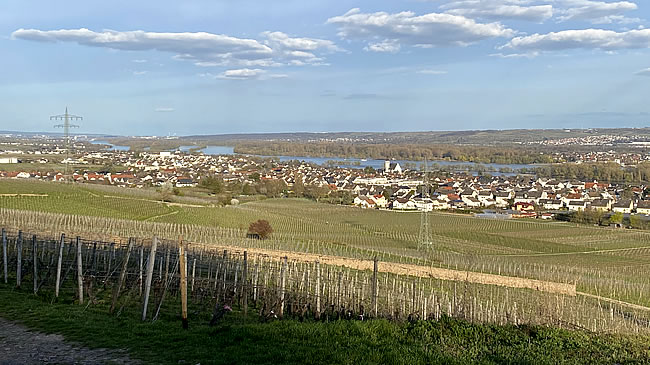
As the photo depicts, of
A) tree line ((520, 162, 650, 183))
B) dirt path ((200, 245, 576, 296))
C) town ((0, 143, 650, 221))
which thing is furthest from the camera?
tree line ((520, 162, 650, 183))

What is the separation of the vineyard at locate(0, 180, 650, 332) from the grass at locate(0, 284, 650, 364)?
7.98 feet

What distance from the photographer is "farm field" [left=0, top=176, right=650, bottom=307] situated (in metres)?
32.8

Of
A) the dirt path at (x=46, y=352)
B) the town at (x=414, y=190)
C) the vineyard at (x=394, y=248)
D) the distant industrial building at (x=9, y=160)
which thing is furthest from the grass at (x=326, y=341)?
the distant industrial building at (x=9, y=160)

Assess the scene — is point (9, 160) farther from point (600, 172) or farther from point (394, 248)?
point (600, 172)

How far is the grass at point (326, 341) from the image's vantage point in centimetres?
761

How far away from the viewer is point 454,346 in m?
8.77

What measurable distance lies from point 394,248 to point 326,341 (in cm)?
3300

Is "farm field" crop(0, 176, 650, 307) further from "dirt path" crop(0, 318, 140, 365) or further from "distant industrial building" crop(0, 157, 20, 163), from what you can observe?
"distant industrial building" crop(0, 157, 20, 163)

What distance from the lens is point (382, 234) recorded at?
48.6 metres

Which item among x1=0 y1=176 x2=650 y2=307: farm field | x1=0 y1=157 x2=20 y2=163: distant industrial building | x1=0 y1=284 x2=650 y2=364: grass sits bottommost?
x1=0 y1=176 x2=650 y2=307: farm field

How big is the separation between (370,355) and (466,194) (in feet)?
258

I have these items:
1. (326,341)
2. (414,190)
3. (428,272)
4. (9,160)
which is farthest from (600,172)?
(326,341)

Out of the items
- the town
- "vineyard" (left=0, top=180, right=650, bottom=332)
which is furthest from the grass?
the town

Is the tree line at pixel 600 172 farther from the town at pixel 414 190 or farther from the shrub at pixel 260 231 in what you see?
the shrub at pixel 260 231
